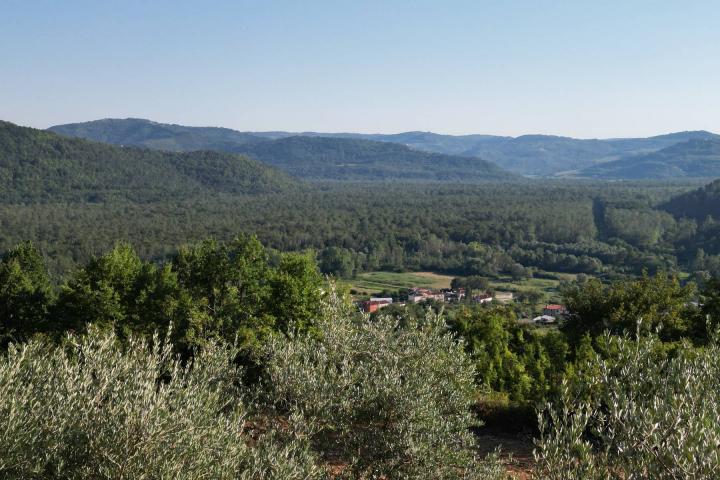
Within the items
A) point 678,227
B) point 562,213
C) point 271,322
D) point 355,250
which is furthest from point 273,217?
point 271,322

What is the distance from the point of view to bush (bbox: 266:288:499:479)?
10289mm

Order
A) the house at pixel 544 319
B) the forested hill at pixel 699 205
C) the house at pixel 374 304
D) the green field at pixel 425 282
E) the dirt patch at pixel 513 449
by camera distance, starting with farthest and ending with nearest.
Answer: the forested hill at pixel 699 205 → the green field at pixel 425 282 → the house at pixel 544 319 → the house at pixel 374 304 → the dirt patch at pixel 513 449

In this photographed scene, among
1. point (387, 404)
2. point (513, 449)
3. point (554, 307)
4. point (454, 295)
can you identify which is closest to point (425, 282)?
point (454, 295)

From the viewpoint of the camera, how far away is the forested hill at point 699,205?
395 ft

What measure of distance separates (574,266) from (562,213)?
135ft

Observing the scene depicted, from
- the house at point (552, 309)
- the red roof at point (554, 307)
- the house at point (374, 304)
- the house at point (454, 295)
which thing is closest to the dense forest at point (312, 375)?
the house at point (552, 309)

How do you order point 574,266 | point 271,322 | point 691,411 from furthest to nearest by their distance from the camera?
point 574,266 < point 271,322 < point 691,411

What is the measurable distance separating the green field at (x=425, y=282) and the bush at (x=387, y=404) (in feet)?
198

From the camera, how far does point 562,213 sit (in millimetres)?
131125

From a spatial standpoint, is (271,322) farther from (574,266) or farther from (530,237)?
(530,237)

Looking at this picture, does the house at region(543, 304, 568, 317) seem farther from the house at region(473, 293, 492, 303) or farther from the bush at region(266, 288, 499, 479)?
the bush at region(266, 288, 499, 479)

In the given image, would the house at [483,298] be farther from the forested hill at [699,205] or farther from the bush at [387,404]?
the forested hill at [699,205]

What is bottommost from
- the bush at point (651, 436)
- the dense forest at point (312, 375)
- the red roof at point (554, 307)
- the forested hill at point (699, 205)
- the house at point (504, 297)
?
the house at point (504, 297)

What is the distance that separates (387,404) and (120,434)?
4.40 metres
